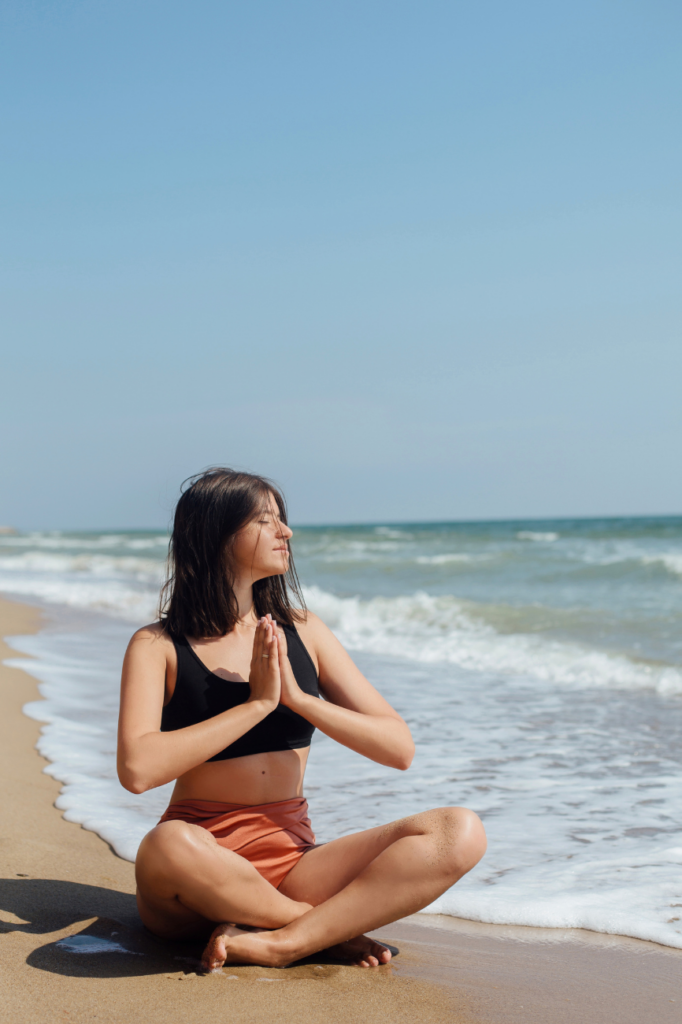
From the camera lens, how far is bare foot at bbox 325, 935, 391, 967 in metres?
2.67

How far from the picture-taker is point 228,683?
8.83ft

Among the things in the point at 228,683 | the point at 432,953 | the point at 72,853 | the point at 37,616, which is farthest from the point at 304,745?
the point at 37,616

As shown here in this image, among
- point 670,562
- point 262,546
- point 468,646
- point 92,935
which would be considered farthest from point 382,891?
point 670,562

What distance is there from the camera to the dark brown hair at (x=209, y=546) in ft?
9.25

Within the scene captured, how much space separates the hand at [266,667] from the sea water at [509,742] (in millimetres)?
1405

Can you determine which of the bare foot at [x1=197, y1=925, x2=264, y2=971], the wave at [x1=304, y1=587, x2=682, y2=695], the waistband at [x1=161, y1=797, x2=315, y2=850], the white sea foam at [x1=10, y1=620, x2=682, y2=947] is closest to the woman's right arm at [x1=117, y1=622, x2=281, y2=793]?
the waistband at [x1=161, y1=797, x2=315, y2=850]

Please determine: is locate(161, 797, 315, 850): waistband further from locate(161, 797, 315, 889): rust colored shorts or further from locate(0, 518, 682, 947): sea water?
locate(0, 518, 682, 947): sea water

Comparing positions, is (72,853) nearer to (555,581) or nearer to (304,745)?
(304,745)

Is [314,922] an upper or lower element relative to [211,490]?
lower

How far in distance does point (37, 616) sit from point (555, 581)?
10671 millimetres

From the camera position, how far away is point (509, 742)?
5816 millimetres

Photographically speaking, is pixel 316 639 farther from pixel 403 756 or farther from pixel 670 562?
pixel 670 562

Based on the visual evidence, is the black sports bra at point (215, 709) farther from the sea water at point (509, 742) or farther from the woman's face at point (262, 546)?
the sea water at point (509, 742)

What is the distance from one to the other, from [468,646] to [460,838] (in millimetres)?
7702
